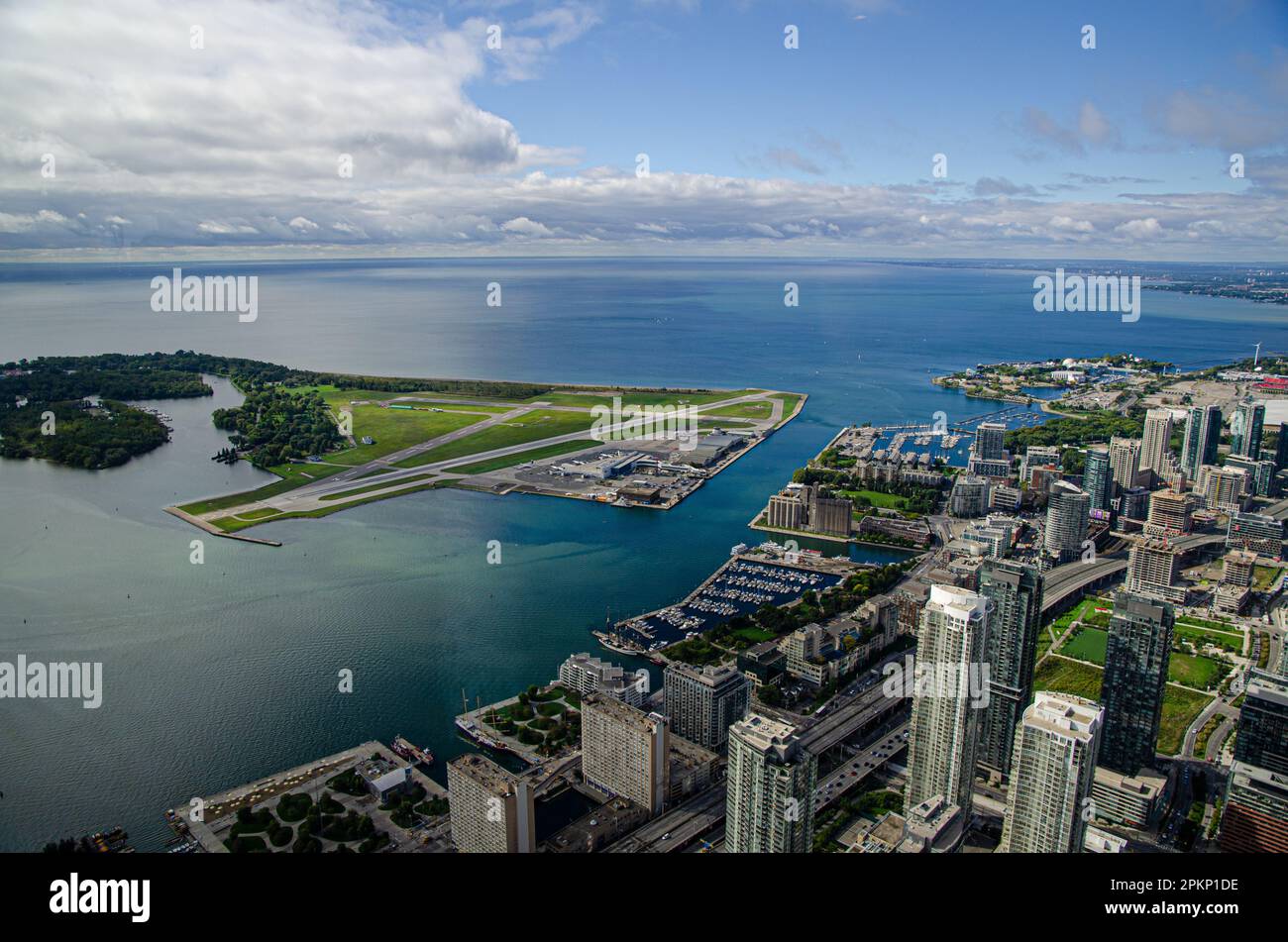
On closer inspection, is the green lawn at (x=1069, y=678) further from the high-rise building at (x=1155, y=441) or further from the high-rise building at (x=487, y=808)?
the high-rise building at (x=1155, y=441)

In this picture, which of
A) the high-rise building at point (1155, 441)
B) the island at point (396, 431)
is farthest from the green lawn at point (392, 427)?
the high-rise building at point (1155, 441)

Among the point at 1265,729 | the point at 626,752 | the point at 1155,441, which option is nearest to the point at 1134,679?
the point at 1265,729

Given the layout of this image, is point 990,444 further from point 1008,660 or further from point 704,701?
point 704,701

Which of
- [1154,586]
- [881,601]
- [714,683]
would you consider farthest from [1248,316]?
[714,683]

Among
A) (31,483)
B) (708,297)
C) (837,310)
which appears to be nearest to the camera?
(31,483)

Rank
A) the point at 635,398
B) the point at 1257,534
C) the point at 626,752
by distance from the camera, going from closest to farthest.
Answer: the point at 626,752 < the point at 1257,534 < the point at 635,398

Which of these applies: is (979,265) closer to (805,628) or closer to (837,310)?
(837,310)
